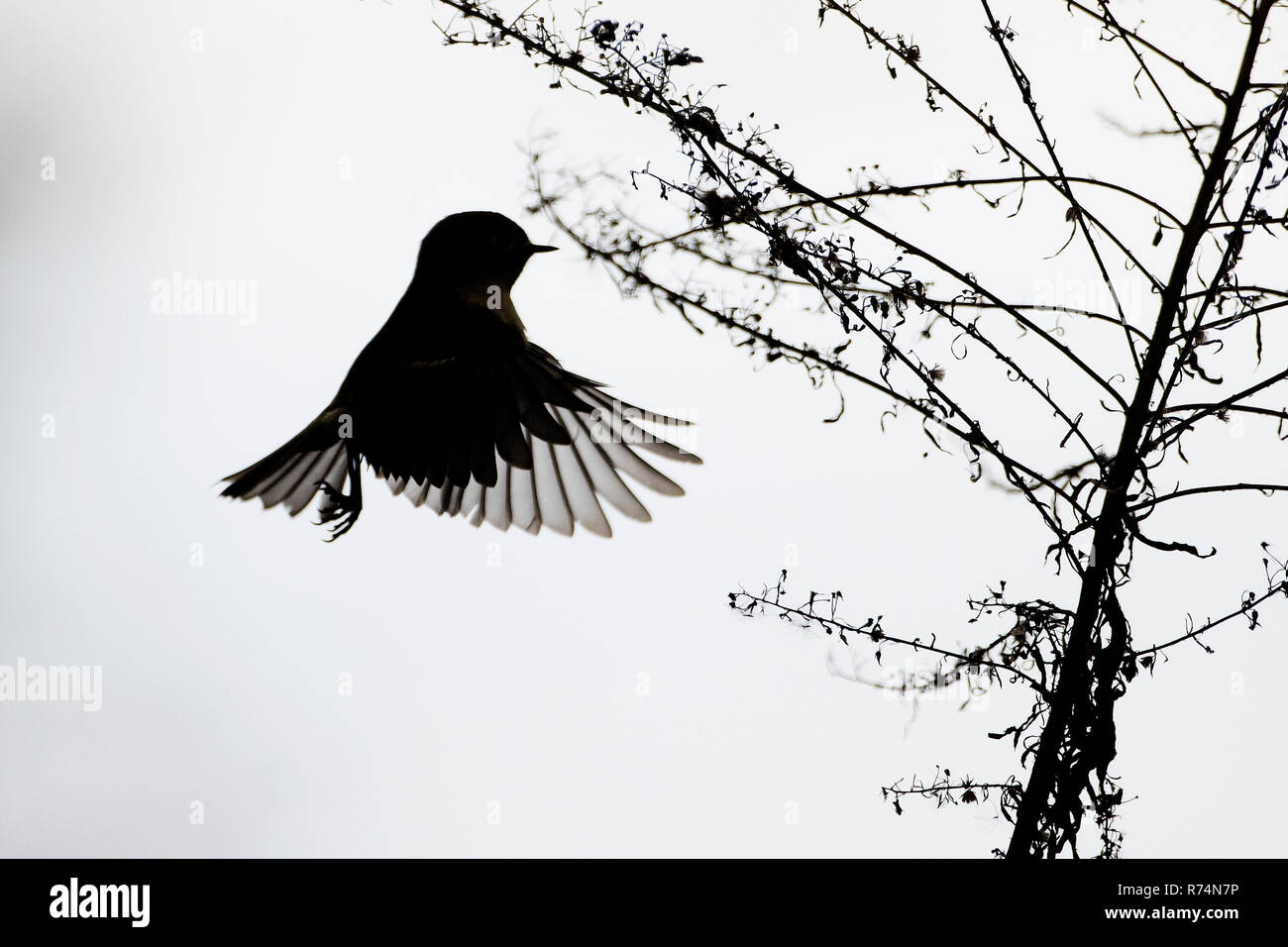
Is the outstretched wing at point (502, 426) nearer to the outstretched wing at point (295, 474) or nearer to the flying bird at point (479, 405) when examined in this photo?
the flying bird at point (479, 405)

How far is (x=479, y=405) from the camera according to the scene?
6.18ft

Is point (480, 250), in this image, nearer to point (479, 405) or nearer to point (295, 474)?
point (479, 405)

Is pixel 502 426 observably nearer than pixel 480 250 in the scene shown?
Yes

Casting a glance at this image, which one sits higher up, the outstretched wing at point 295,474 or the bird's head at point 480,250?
the bird's head at point 480,250

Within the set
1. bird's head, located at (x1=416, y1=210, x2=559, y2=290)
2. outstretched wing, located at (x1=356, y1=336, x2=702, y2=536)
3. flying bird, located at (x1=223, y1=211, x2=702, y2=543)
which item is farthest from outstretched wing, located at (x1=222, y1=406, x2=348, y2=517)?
bird's head, located at (x1=416, y1=210, x2=559, y2=290)

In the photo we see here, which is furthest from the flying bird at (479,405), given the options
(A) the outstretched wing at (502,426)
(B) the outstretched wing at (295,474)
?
(B) the outstretched wing at (295,474)

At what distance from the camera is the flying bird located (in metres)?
1.88

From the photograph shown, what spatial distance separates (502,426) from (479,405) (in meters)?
0.05

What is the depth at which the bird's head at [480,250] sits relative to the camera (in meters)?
2.00

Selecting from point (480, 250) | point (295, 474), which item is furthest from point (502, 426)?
point (295, 474)
